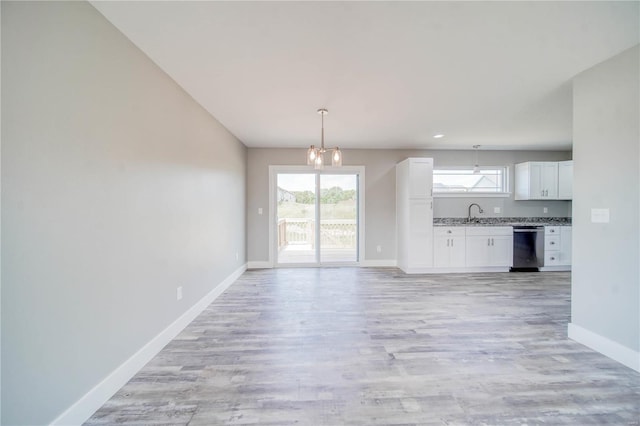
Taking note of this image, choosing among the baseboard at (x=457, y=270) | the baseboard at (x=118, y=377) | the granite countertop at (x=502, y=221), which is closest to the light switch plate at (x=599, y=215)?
the granite countertop at (x=502, y=221)

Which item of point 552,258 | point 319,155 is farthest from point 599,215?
point 552,258

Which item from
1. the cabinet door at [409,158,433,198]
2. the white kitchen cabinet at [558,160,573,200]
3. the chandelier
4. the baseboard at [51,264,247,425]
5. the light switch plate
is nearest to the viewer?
the baseboard at [51,264,247,425]

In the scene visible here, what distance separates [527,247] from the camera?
16.4 feet

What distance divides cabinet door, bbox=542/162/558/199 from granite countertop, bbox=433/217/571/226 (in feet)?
1.78

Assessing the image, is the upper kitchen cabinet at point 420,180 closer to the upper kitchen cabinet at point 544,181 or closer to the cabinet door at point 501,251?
the cabinet door at point 501,251

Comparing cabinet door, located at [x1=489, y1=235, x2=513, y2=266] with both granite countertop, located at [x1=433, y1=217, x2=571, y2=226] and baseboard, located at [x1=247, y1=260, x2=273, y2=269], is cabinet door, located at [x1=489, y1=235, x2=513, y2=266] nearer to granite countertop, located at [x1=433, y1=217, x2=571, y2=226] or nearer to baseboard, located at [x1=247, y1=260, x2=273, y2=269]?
granite countertop, located at [x1=433, y1=217, x2=571, y2=226]

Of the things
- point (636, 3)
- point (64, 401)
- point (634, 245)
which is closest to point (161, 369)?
point (64, 401)

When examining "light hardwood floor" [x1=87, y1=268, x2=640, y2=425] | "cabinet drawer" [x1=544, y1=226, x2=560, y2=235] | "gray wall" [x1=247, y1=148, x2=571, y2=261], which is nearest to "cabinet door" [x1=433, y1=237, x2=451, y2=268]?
"gray wall" [x1=247, y1=148, x2=571, y2=261]

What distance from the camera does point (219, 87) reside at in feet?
8.59

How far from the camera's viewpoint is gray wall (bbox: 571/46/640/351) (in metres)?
2.02

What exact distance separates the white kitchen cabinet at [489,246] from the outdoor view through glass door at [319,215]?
2161mm

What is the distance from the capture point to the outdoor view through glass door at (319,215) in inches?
215

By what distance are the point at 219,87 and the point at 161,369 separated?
99.1 inches

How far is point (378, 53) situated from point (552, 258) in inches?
212
